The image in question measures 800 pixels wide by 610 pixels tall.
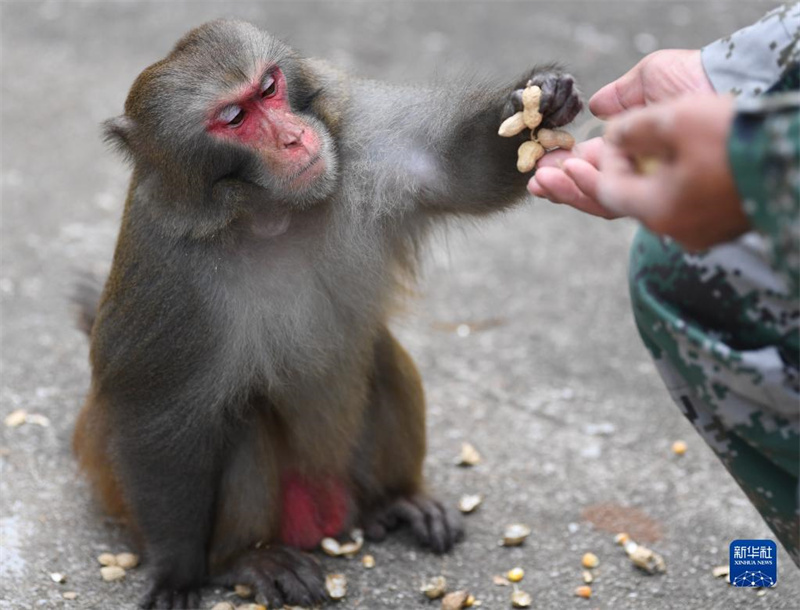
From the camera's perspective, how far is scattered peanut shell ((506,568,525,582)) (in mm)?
3484

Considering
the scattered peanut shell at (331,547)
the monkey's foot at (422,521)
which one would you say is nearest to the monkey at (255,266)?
the scattered peanut shell at (331,547)

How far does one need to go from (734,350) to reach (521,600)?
1.56 metres

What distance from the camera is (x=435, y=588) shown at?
3396 millimetres

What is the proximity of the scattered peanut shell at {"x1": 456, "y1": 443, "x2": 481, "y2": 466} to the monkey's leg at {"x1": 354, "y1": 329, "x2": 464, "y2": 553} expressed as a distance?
393 mm

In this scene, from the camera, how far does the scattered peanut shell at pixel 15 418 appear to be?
4.11 metres

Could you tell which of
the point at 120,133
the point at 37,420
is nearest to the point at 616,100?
the point at 120,133

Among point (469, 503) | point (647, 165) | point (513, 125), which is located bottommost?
point (469, 503)

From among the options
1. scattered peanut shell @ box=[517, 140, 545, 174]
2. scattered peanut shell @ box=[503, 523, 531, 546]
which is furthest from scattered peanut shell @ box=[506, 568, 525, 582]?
scattered peanut shell @ box=[517, 140, 545, 174]

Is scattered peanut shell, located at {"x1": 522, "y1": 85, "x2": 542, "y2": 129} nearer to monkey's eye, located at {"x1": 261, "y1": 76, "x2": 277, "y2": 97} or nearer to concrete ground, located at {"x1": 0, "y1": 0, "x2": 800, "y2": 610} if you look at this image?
concrete ground, located at {"x1": 0, "y1": 0, "x2": 800, "y2": 610}

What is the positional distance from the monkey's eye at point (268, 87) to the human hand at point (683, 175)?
55.9 inches

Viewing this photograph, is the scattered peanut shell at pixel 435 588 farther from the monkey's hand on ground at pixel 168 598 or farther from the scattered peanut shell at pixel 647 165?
the scattered peanut shell at pixel 647 165

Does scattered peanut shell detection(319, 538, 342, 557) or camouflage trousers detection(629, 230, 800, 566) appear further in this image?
scattered peanut shell detection(319, 538, 342, 557)

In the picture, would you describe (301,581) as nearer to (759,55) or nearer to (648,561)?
(648,561)

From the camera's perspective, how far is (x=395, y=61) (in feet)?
24.0
